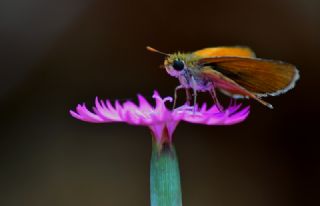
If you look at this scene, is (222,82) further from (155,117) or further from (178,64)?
(155,117)

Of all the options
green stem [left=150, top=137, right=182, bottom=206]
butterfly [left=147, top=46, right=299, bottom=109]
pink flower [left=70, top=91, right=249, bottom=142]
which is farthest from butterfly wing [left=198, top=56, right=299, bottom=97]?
green stem [left=150, top=137, right=182, bottom=206]

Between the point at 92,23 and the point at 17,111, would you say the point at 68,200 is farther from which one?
the point at 92,23

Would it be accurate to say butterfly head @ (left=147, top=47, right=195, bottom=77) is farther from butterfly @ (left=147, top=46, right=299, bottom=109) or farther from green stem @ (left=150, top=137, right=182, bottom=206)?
green stem @ (left=150, top=137, right=182, bottom=206)

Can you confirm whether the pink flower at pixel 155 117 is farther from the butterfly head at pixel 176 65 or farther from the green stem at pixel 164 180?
the butterfly head at pixel 176 65

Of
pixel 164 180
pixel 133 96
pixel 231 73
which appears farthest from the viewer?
pixel 133 96

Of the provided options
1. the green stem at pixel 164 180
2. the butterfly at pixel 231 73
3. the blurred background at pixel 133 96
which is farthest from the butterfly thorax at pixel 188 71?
the blurred background at pixel 133 96

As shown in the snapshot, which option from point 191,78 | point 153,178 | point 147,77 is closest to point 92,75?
point 147,77

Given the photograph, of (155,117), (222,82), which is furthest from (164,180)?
(222,82)
